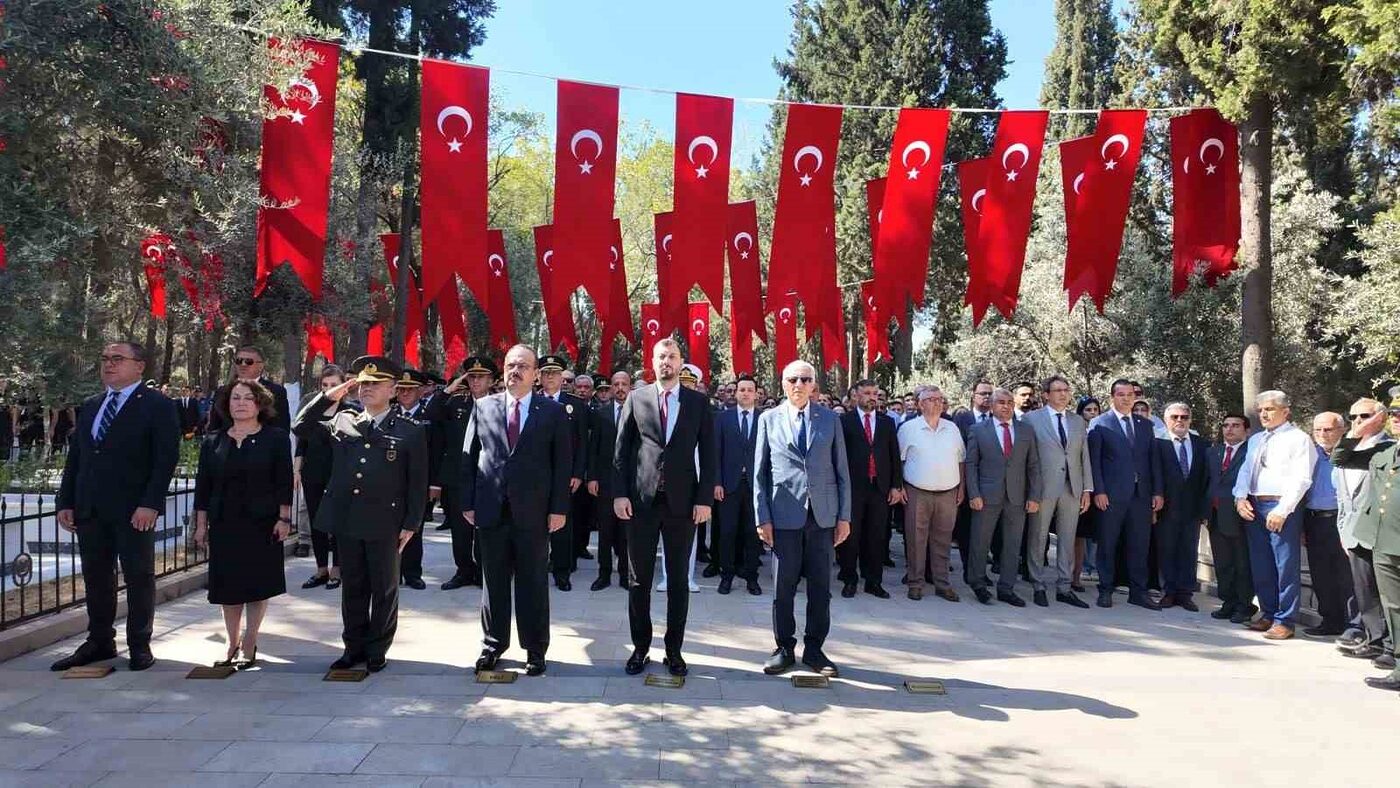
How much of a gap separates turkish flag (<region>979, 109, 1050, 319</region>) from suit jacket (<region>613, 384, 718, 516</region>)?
726 centimetres

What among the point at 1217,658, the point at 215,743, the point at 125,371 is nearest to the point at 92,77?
the point at 125,371

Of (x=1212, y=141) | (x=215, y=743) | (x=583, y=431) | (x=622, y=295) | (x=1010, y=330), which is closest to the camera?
(x=215, y=743)

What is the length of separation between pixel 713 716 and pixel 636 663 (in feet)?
2.68

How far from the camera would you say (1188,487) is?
7672 millimetres

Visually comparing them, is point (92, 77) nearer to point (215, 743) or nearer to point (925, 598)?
point (215, 743)

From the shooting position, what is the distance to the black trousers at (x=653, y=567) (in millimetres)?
4938

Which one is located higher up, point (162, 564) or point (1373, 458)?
point (1373, 458)

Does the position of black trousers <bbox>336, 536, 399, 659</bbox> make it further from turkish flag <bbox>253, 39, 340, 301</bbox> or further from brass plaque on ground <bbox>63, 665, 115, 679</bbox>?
turkish flag <bbox>253, 39, 340, 301</bbox>

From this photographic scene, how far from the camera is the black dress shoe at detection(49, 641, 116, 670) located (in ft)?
15.9

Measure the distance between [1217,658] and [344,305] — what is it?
1547 centimetres

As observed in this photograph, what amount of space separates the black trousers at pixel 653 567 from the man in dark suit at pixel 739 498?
7.09ft

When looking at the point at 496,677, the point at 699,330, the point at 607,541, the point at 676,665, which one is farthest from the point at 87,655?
the point at 699,330

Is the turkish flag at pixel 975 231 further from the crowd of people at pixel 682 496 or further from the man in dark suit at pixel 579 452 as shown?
the man in dark suit at pixel 579 452

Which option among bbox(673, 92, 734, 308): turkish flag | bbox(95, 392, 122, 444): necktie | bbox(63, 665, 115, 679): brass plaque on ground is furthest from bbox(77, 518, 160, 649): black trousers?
bbox(673, 92, 734, 308): turkish flag
